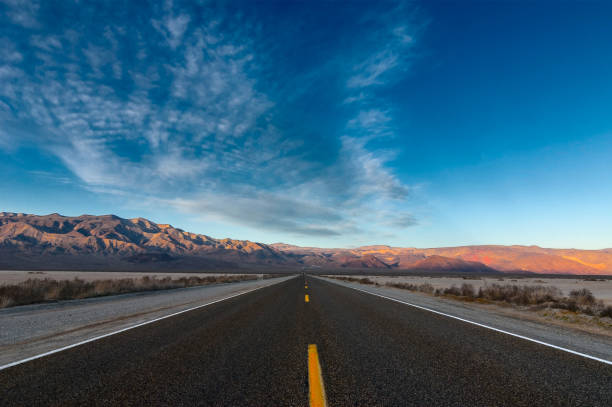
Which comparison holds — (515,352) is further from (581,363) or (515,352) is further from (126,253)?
(126,253)

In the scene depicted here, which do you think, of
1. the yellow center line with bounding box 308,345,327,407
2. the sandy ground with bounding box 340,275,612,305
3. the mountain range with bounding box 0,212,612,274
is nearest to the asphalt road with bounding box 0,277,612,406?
the yellow center line with bounding box 308,345,327,407

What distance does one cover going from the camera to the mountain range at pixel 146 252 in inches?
4021

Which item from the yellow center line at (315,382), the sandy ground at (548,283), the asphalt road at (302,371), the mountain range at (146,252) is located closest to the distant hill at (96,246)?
the mountain range at (146,252)

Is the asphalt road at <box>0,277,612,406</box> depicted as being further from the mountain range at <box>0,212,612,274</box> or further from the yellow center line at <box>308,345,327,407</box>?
the mountain range at <box>0,212,612,274</box>

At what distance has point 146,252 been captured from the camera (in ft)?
426

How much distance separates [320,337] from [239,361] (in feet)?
6.57

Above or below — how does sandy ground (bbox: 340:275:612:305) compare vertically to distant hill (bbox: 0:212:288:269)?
below

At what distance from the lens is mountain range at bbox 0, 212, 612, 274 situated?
10212cm

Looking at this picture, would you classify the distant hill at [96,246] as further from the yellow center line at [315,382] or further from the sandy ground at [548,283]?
the yellow center line at [315,382]

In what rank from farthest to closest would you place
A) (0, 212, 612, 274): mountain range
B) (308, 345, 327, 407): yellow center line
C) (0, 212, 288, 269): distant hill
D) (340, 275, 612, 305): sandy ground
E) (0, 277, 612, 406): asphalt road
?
(0, 212, 612, 274): mountain range, (0, 212, 288, 269): distant hill, (340, 275, 612, 305): sandy ground, (0, 277, 612, 406): asphalt road, (308, 345, 327, 407): yellow center line

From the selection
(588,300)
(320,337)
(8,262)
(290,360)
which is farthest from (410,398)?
(8,262)

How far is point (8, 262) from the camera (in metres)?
84.1

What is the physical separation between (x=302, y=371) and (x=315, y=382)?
1.40ft

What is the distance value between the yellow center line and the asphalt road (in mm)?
67
